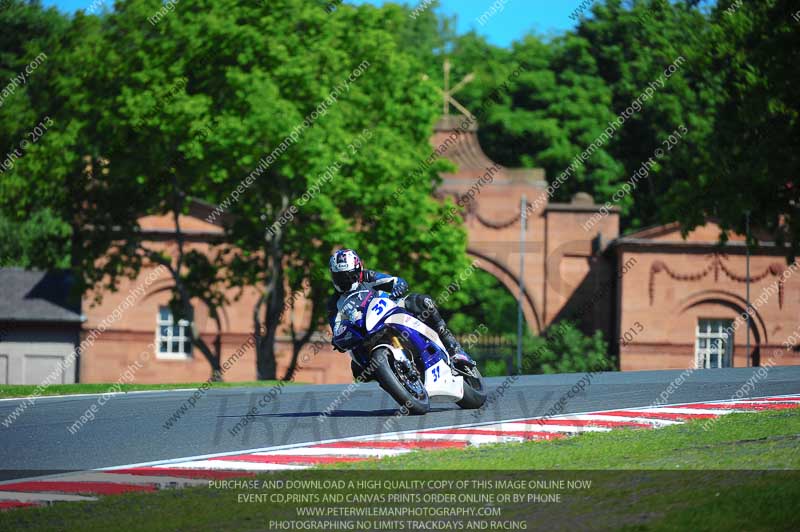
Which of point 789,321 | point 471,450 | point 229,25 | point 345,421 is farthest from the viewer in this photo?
point 789,321

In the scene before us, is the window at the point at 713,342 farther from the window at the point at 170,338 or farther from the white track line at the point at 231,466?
the white track line at the point at 231,466

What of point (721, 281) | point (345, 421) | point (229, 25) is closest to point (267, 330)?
point (229, 25)

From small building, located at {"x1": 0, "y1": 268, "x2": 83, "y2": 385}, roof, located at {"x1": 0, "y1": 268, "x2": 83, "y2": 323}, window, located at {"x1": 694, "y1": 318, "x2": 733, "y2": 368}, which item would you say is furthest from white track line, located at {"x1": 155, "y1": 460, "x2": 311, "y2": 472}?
small building, located at {"x1": 0, "y1": 268, "x2": 83, "y2": 385}

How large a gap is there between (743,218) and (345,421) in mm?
19067

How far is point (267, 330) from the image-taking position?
36.2m

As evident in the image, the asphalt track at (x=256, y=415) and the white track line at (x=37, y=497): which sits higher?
the asphalt track at (x=256, y=415)

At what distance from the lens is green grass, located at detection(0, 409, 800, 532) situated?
8.20 m

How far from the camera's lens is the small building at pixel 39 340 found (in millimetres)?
48438

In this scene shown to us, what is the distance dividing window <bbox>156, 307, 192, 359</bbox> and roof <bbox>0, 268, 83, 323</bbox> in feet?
10.0

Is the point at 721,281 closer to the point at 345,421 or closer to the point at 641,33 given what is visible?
the point at 641,33

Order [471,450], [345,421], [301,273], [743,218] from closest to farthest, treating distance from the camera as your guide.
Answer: [471,450] → [345,421] → [743,218] → [301,273]

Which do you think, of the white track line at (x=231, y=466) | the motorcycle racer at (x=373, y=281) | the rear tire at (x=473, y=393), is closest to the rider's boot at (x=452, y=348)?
the motorcycle racer at (x=373, y=281)

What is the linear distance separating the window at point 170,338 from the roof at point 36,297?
A: 10.0 feet

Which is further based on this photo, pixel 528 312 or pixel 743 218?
pixel 528 312
